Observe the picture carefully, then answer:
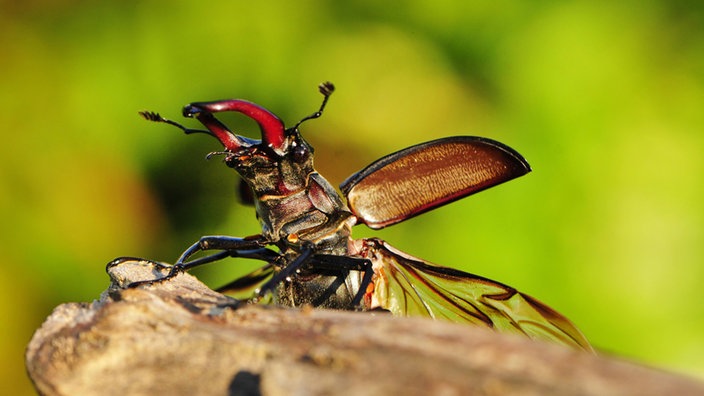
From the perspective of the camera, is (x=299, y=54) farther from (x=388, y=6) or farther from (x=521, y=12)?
(x=521, y=12)

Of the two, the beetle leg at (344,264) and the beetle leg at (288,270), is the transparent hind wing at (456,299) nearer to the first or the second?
the beetle leg at (344,264)

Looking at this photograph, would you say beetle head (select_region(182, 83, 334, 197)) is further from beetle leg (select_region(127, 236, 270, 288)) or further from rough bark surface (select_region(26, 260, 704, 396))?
rough bark surface (select_region(26, 260, 704, 396))

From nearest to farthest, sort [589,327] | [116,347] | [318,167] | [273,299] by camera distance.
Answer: [116,347], [273,299], [589,327], [318,167]

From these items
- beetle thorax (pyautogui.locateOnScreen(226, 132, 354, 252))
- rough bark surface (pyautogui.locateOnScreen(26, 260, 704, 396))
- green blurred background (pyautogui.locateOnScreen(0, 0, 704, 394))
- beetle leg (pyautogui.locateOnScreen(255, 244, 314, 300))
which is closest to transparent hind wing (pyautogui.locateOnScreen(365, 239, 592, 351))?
beetle thorax (pyautogui.locateOnScreen(226, 132, 354, 252))

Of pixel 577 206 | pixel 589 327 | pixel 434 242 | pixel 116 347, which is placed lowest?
pixel 116 347

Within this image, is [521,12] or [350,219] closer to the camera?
[350,219]

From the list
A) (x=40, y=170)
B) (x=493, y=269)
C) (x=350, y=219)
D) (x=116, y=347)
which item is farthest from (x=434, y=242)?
(x=116, y=347)

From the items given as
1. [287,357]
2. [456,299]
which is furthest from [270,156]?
[287,357]

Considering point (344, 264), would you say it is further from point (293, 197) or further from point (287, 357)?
point (287, 357)
